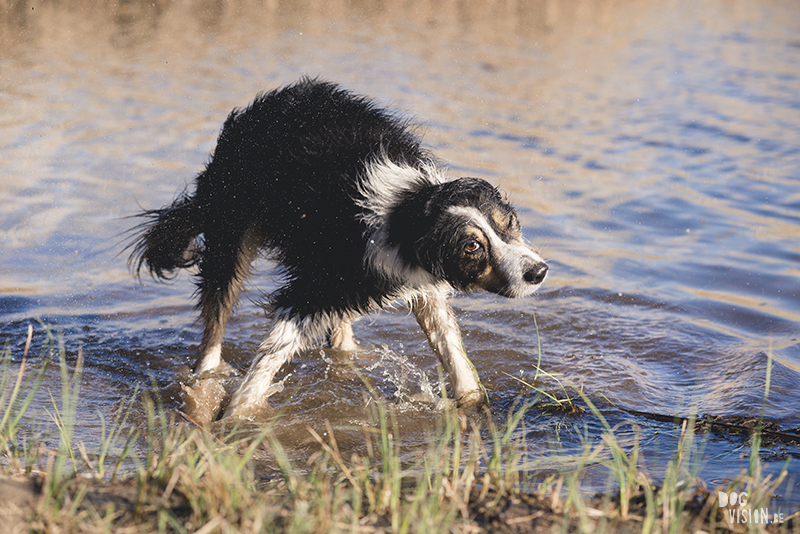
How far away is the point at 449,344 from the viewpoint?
4.43m

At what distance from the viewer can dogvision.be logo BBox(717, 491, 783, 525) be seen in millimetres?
2512

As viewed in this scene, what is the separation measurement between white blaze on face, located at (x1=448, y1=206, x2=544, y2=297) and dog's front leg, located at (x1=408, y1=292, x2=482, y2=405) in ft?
2.28

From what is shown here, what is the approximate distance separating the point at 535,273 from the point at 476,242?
1.04ft

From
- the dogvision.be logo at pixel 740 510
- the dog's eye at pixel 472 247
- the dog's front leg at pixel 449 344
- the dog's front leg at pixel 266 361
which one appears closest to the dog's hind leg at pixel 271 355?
the dog's front leg at pixel 266 361

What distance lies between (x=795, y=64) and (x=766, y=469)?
11.4 meters

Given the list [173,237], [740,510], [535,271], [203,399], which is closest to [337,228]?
[535,271]

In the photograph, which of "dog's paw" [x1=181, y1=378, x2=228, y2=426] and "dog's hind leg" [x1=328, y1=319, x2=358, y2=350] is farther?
"dog's hind leg" [x1=328, y1=319, x2=358, y2=350]

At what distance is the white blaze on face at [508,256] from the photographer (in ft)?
12.0

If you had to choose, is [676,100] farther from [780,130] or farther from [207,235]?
[207,235]

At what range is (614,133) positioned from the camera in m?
9.61

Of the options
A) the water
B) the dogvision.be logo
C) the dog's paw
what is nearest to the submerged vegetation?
the dogvision.be logo

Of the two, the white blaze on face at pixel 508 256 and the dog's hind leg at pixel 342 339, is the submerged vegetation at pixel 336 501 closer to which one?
the white blaze on face at pixel 508 256

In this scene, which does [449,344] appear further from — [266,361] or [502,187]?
[502,187]

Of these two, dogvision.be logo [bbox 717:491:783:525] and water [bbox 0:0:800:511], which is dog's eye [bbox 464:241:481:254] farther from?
dogvision.be logo [bbox 717:491:783:525]
